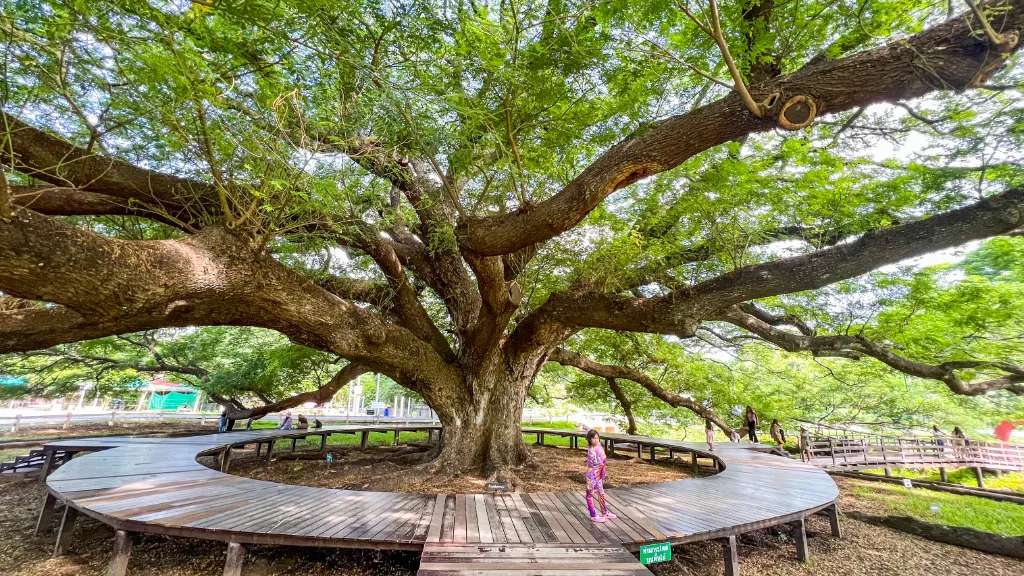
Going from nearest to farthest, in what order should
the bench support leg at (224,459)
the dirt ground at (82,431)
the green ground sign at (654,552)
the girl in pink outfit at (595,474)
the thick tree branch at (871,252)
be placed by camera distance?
the green ground sign at (654,552) → the thick tree branch at (871,252) → the girl in pink outfit at (595,474) → the bench support leg at (224,459) → the dirt ground at (82,431)

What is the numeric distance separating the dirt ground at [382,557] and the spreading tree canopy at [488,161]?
2125mm

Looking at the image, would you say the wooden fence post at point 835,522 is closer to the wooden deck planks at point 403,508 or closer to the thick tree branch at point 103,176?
the wooden deck planks at point 403,508

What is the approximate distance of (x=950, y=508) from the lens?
680 cm

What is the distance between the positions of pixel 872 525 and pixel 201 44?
384 inches

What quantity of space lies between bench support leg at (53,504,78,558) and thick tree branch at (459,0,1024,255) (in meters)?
5.36

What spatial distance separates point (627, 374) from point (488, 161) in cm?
691

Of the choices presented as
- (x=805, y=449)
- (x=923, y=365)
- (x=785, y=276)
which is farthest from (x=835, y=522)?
(x=805, y=449)

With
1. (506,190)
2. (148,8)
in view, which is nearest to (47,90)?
(148,8)

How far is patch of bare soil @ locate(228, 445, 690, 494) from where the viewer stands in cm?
621

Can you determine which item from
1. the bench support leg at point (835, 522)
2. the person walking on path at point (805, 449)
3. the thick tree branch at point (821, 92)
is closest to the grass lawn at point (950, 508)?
the person walking on path at point (805, 449)

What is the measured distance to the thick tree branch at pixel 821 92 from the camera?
2.57m

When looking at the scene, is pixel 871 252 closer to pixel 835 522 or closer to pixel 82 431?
pixel 835 522

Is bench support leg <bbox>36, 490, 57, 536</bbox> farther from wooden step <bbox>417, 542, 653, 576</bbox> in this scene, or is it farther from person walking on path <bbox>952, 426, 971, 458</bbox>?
person walking on path <bbox>952, 426, 971, 458</bbox>

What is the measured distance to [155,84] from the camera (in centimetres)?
296
